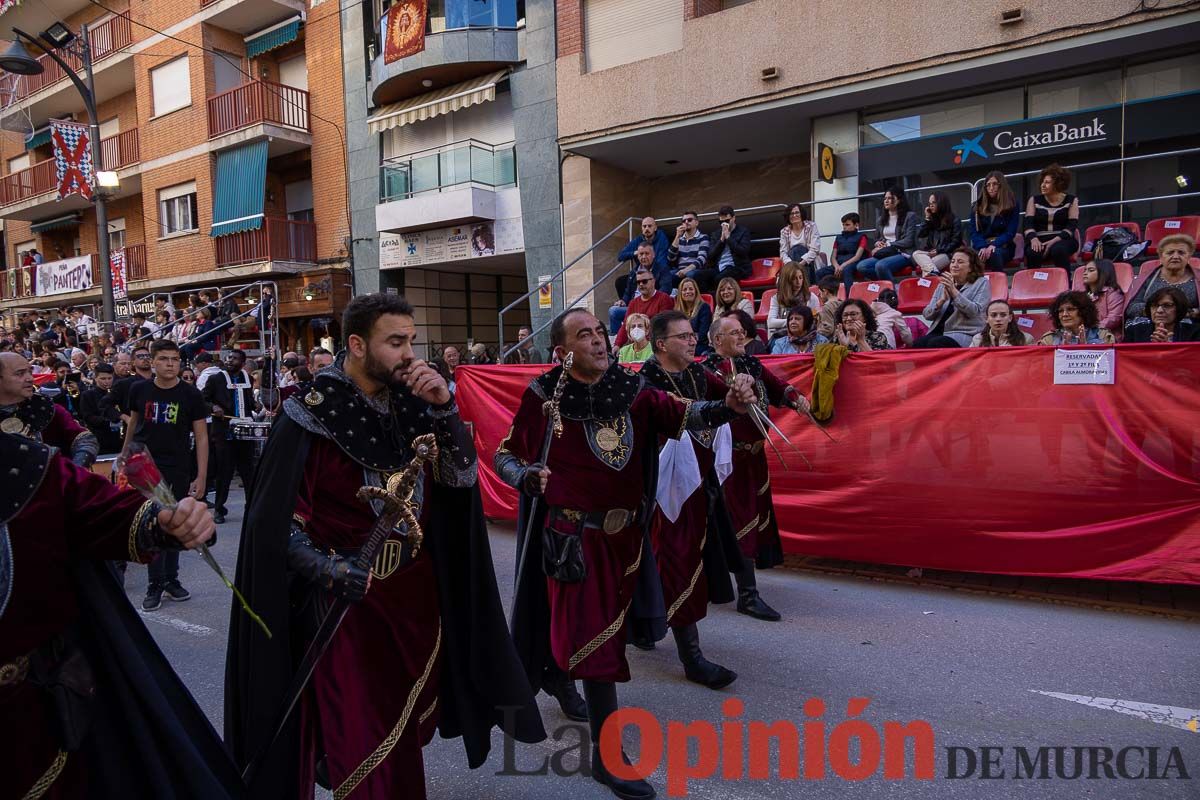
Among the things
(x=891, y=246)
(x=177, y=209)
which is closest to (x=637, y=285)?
(x=891, y=246)

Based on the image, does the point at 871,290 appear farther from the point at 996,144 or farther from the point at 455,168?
the point at 455,168

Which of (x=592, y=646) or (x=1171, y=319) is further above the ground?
(x=1171, y=319)

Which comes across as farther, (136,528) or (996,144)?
(996,144)

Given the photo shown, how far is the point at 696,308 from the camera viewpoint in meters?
8.94

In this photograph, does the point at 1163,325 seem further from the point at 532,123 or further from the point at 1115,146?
the point at 532,123

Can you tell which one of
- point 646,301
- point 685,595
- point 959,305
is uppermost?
point 646,301

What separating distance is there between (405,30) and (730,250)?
9809 mm

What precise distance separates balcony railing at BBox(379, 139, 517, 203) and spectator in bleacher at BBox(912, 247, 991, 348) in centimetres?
1030

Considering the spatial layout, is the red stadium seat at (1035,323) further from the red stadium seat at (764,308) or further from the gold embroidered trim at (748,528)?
the gold embroidered trim at (748,528)

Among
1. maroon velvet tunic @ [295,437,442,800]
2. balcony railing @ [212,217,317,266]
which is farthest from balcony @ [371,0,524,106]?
maroon velvet tunic @ [295,437,442,800]

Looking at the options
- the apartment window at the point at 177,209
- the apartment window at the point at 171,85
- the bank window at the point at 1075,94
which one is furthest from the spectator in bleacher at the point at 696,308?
the apartment window at the point at 171,85

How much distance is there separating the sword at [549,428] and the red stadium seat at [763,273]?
26.2 feet

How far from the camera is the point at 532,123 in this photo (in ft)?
49.7

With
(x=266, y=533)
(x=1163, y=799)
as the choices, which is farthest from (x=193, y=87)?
(x=1163, y=799)
